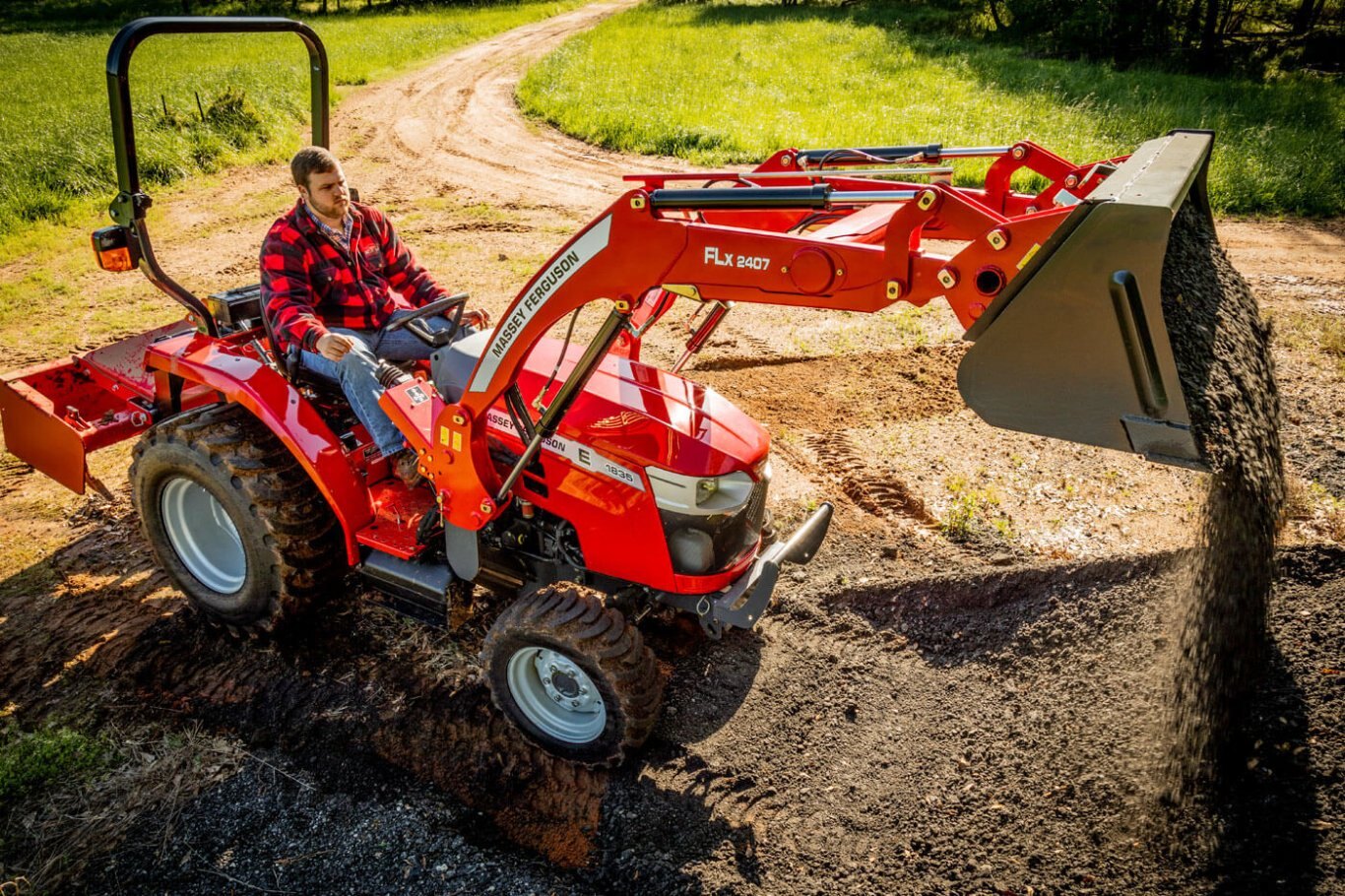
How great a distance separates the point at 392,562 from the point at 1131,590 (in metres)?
3.64

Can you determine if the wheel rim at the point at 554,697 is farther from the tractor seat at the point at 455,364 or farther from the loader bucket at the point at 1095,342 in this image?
the loader bucket at the point at 1095,342

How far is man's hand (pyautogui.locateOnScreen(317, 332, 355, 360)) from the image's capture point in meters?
3.90

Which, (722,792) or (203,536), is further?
(203,536)

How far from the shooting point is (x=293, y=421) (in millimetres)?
4086

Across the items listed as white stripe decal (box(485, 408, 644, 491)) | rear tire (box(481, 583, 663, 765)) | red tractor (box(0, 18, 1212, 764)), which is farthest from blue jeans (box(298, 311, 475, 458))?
rear tire (box(481, 583, 663, 765))

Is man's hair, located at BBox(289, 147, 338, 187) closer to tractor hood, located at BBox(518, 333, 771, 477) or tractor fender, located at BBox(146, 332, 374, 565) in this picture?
tractor fender, located at BBox(146, 332, 374, 565)

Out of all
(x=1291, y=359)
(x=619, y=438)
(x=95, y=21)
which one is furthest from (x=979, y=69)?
Answer: (x=95, y=21)

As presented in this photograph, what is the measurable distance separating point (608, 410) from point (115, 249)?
239 centimetres

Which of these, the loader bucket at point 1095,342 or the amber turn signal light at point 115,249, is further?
the amber turn signal light at point 115,249

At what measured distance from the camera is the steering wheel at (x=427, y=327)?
13.6ft

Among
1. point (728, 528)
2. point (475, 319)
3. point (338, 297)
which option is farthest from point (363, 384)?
point (728, 528)

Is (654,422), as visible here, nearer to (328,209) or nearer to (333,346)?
(333,346)

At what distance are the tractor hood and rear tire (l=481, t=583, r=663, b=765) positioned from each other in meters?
0.62

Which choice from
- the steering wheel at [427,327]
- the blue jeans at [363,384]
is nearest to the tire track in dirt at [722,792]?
the blue jeans at [363,384]
